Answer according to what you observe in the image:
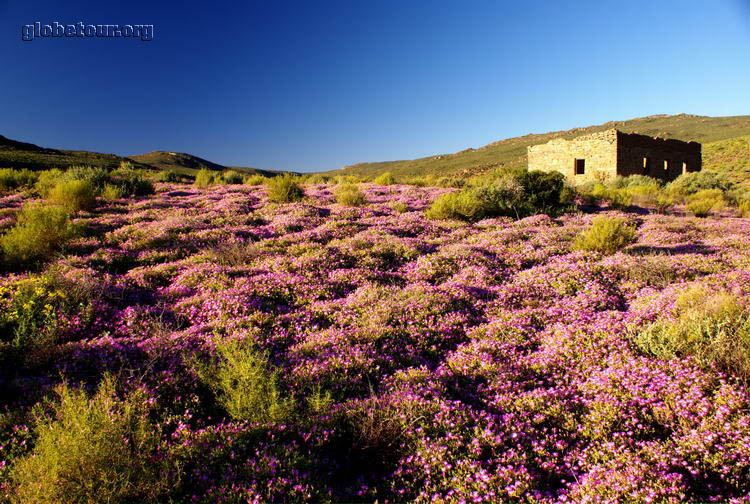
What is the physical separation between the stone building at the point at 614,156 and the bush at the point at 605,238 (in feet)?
65.9

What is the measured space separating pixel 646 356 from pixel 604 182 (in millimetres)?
25949

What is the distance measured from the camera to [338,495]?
289cm

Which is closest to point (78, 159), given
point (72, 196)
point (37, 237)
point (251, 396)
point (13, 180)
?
point (13, 180)

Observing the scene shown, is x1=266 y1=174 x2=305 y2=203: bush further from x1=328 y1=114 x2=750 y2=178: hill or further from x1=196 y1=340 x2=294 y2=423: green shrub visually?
x1=328 y1=114 x2=750 y2=178: hill

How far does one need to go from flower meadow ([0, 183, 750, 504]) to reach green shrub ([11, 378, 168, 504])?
0.02m

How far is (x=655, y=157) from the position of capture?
28.1 metres

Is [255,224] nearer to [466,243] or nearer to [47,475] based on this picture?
[466,243]

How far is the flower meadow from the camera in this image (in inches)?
110

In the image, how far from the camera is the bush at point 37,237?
7621 mm

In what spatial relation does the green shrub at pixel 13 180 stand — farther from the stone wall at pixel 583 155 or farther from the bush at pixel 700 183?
the bush at pixel 700 183

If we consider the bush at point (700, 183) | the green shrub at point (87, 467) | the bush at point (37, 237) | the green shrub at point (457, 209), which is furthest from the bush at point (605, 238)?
the bush at point (700, 183)

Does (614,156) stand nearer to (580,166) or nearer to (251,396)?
(580,166)

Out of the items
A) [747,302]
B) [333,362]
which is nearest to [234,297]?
[333,362]

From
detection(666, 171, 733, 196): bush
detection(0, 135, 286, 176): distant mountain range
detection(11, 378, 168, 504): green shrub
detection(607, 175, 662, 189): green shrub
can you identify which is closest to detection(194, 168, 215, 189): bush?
detection(0, 135, 286, 176): distant mountain range
